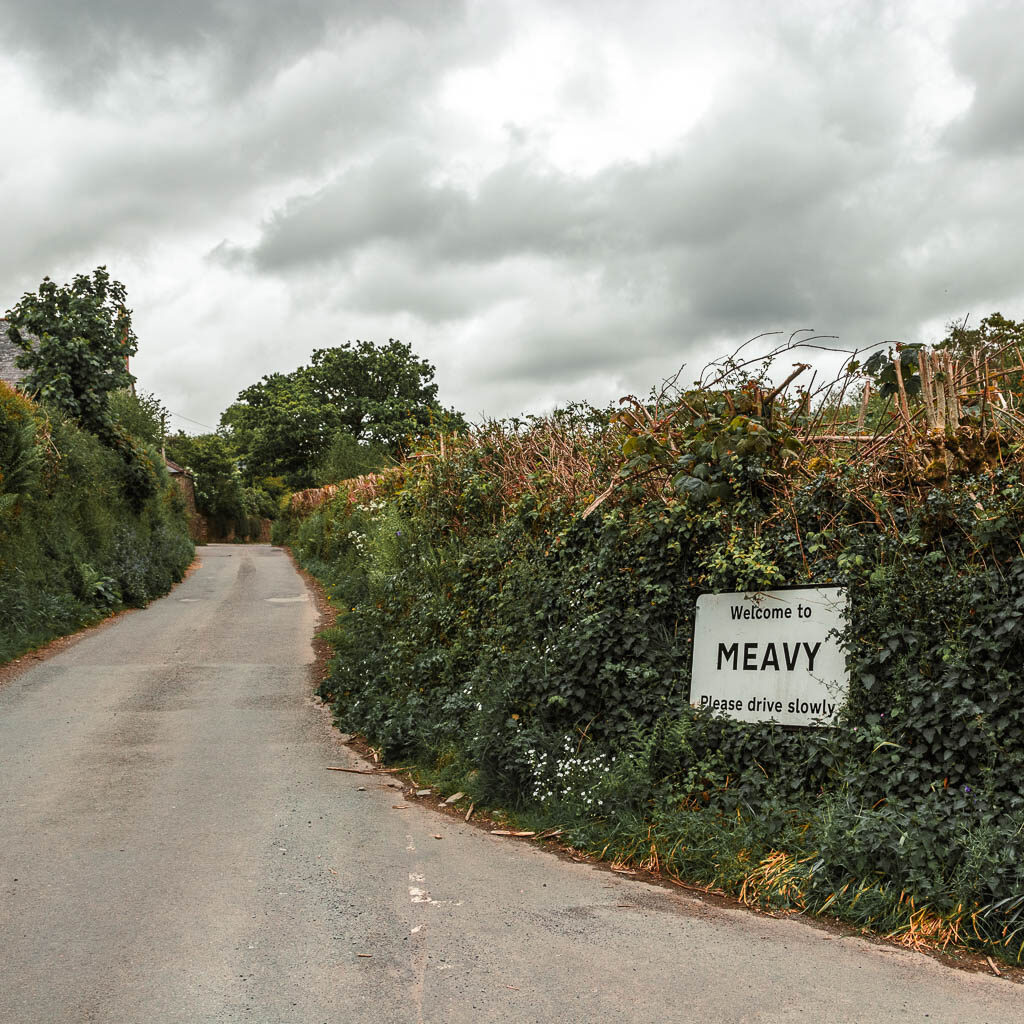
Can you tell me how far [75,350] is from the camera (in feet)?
72.2

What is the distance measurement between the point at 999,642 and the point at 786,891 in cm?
162

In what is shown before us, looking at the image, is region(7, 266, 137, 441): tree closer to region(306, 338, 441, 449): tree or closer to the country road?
the country road

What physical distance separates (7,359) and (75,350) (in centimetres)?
932

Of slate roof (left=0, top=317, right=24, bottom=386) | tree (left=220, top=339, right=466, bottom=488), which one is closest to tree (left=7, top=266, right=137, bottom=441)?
slate roof (left=0, top=317, right=24, bottom=386)

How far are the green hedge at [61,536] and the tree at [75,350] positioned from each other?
3.61ft

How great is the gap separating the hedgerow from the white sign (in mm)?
108

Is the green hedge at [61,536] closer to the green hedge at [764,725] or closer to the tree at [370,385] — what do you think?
the green hedge at [764,725]

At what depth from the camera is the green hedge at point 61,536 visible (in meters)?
14.5

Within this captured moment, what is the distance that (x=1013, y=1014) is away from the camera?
353 cm

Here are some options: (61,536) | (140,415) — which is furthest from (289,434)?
(61,536)

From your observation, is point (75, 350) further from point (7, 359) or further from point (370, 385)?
point (370, 385)

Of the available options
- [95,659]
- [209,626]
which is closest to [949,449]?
[95,659]

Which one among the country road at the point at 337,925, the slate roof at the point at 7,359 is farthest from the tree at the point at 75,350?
the country road at the point at 337,925

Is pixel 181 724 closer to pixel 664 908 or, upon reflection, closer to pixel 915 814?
pixel 664 908
